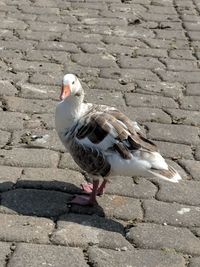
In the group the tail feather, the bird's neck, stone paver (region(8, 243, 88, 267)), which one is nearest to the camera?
stone paver (region(8, 243, 88, 267))

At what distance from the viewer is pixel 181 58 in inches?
329

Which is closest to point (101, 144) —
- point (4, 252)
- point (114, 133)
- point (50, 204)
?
point (114, 133)

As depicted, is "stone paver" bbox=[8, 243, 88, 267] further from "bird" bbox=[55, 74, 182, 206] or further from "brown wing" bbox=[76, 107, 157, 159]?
"brown wing" bbox=[76, 107, 157, 159]

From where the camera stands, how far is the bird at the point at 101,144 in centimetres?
502

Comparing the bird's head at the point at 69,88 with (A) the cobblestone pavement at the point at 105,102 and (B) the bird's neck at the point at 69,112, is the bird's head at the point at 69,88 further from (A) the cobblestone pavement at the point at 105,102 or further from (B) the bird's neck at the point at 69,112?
(A) the cobblestone pavement at the point at 105,102

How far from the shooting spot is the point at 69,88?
5160mm

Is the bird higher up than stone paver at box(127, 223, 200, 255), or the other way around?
the bird

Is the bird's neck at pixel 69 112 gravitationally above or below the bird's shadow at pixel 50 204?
above

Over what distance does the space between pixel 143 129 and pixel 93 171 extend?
1.35 metres

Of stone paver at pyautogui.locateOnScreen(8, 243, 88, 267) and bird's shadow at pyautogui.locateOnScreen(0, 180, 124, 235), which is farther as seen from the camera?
bird's shadow at pyautogui.locateOnScreen(0, 180, 124, 235)

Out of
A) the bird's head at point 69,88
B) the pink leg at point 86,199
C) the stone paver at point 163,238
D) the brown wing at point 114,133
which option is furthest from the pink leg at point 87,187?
the bird's head at point 69,88

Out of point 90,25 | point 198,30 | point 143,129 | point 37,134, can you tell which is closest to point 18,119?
point 37,134

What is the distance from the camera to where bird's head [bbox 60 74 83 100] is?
5133mm

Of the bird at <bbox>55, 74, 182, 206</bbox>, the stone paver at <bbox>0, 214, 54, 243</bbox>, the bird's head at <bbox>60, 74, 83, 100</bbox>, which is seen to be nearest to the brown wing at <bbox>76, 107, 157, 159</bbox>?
the bird at <bbox>55, 74, 182, 206</bbox>
